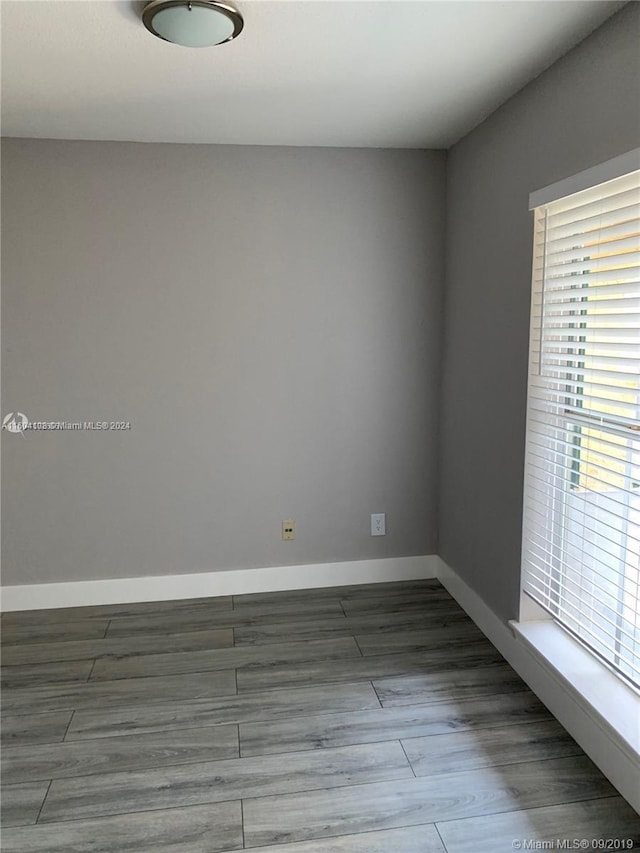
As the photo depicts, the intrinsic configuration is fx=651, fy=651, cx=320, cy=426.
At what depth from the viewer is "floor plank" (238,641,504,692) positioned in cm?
256

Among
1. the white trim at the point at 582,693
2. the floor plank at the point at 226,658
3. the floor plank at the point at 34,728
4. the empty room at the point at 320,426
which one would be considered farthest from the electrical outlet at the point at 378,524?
the floor plank at the point at 34,728

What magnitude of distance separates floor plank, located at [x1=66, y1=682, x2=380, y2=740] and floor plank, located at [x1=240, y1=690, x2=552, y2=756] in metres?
0.05

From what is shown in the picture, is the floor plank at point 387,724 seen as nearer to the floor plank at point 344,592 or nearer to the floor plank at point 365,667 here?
the floor plank at point 365,667

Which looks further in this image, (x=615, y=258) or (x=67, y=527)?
(x=67, y=527)

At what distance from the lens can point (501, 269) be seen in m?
2.67

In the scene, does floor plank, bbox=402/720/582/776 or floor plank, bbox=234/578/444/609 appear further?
floor plank, bbox=234/578/444/609

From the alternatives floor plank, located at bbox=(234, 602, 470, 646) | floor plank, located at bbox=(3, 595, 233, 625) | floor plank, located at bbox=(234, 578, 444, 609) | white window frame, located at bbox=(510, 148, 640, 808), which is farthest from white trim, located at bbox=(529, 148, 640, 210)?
floor plank, located at bbox=(3, 595, 233, 625)

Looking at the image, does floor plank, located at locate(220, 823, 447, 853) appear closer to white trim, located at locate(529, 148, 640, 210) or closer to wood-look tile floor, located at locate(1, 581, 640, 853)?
wood-look tile floor, located at locate(1, 581, 640, 853)

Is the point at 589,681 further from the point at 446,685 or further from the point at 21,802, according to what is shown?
the point at 21,802

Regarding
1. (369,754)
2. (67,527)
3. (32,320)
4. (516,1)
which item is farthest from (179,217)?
(369,754)

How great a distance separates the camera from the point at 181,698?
2447 millimetres

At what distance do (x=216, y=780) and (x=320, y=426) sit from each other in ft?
5.73

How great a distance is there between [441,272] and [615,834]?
2.46 metres

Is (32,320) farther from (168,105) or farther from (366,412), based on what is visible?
(366,412)
